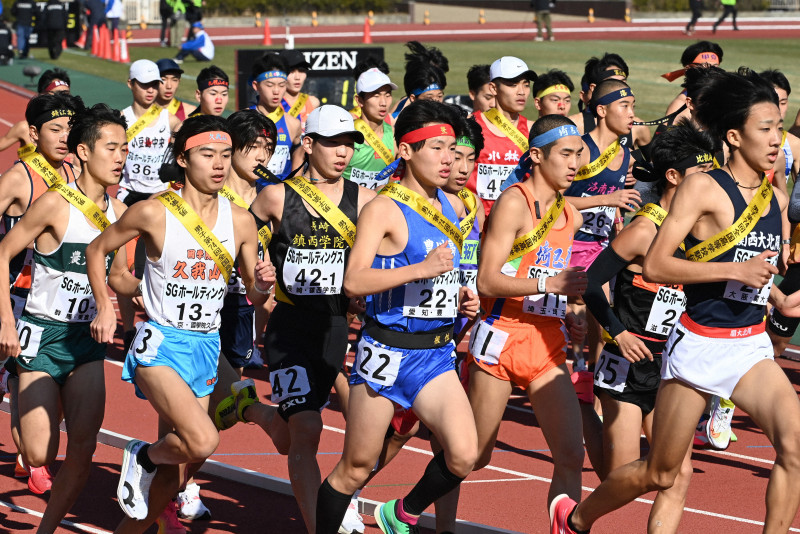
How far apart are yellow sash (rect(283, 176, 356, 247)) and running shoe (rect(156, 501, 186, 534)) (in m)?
1.76

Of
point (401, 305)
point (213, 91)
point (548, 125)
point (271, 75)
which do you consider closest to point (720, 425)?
point (548, 125)

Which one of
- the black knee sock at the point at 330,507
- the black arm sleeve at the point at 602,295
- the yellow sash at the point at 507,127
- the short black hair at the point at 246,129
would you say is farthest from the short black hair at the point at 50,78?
the black arm sleeve at the point at 602,295

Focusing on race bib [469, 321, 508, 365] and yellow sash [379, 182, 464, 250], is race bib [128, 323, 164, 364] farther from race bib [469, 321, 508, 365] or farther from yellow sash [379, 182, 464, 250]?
race bib [469, 321, 508, 365]

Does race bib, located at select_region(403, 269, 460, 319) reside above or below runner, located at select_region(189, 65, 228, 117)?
below

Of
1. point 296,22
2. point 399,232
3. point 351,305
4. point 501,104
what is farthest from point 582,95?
point 296,22

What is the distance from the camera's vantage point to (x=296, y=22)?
169 ft

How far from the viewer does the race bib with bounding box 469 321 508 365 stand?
6484 millimetres

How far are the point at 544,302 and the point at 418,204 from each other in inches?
38.2

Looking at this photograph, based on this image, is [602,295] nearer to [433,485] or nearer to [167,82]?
[433,485]

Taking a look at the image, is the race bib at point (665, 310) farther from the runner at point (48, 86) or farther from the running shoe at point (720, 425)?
the runner at point (48, 86)

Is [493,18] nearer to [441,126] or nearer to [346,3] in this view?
[346,3]

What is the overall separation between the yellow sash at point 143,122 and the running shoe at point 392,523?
19.3 ft

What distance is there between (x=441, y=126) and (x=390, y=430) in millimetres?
1663

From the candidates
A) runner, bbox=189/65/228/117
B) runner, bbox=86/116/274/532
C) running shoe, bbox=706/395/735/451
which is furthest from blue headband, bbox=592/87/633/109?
runner, bbox=86/116/274/532
